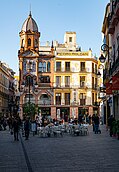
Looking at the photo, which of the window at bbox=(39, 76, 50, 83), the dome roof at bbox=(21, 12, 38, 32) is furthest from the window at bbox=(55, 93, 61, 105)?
the dome roof at bbox=(21, 12, 38, 32)

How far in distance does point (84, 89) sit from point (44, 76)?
8205 millimetres

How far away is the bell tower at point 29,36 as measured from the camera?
7219cm

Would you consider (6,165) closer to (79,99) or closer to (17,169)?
(17,169)

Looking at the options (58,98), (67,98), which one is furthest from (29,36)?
(67,98)

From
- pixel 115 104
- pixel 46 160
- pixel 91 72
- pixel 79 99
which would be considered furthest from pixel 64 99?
pixel 46 160

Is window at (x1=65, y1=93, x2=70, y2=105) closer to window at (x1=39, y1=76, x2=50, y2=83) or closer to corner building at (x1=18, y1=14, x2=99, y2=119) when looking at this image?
corner building at (x1=18, y1=14, x2=99, y2=119)

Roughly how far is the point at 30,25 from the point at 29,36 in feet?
7.90

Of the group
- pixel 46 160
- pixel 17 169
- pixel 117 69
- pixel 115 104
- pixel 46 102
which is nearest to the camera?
pixel 17 169

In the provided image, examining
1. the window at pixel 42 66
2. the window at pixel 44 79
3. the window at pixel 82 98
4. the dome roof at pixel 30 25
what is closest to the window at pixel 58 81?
the window at pixel 44 79

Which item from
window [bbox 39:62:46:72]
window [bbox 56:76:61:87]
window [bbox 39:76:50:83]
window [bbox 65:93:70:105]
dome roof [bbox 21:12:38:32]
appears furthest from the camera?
dome roof [bbox 21:12:38:32]

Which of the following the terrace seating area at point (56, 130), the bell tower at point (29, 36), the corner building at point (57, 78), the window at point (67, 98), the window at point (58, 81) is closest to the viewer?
the terrace seating area at point (56, 130)

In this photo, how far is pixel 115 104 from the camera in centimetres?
3312

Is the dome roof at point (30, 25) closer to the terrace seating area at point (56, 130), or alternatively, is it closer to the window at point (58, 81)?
the window at point (58, 81)

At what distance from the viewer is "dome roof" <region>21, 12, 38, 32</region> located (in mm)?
73125
